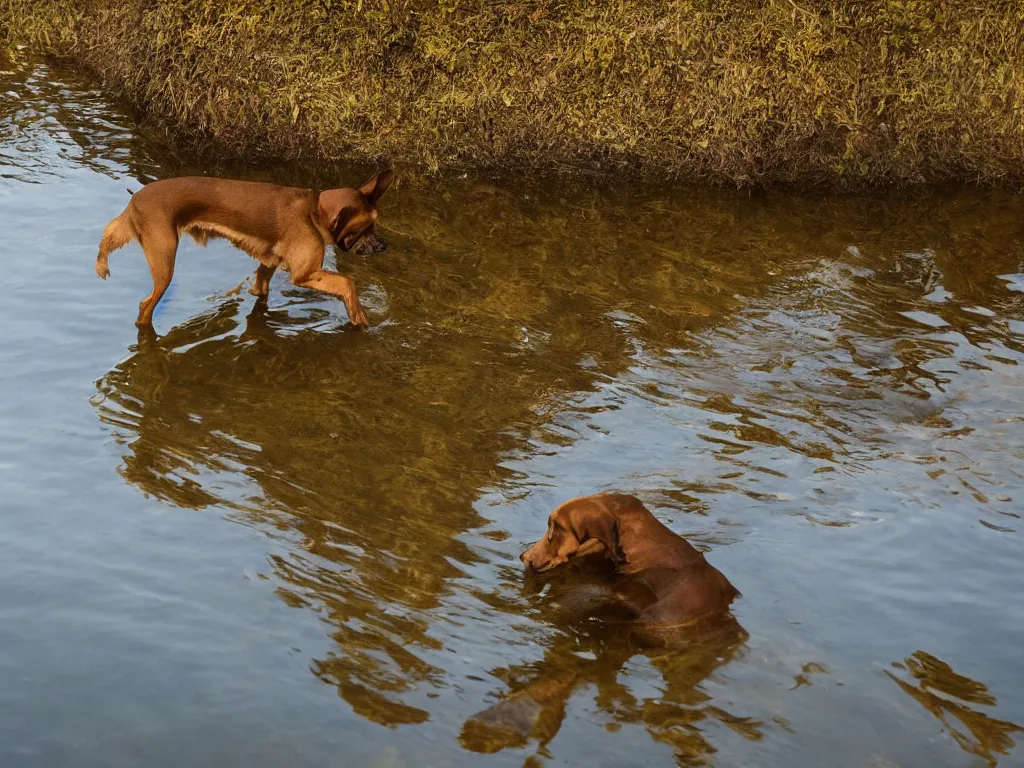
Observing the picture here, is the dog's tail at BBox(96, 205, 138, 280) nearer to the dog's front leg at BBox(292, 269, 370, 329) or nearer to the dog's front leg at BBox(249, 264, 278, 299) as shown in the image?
the dog's front leg at BBox(249, 264, 278, 299)

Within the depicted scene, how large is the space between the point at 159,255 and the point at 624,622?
15.1 ft

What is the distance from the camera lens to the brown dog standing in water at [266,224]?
327 inches

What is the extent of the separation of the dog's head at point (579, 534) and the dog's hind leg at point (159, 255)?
4043mm

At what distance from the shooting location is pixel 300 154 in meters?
12.2

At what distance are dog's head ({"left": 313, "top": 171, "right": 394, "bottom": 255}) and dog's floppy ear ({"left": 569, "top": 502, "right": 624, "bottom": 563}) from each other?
377cm

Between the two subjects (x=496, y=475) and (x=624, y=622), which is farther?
(x=496, y=475)

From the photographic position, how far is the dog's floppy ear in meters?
5.49

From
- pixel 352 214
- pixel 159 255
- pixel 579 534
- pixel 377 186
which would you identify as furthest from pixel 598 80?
pixel 579 534

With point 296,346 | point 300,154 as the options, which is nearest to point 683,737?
point 296,346

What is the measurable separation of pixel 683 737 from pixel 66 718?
7.74ft

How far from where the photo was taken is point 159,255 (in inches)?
324

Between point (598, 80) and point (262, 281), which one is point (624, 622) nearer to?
point (262, 281)

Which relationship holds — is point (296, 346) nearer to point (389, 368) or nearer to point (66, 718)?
point (389, 368)

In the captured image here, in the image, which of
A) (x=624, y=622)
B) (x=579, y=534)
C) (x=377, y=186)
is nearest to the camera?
(x=624, y=622)
